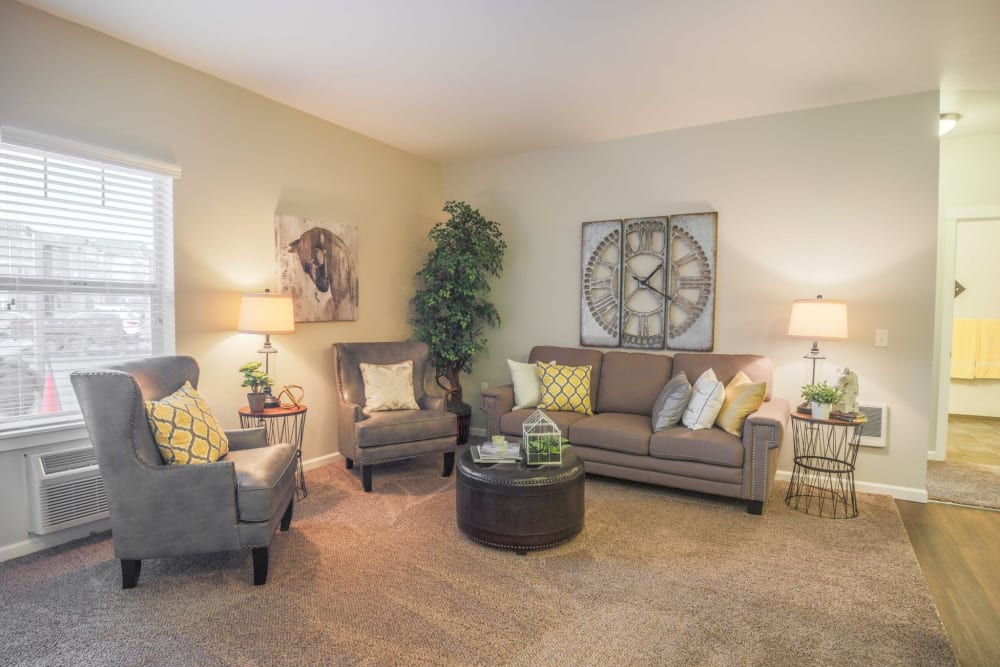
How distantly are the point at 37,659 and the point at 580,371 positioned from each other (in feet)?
11.5

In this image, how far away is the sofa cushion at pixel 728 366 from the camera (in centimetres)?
403

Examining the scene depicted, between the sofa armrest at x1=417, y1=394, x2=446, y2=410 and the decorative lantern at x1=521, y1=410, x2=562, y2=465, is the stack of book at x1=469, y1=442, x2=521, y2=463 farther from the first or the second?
the sofa armrest at x1=417, y1=394, x2=446, y2=410

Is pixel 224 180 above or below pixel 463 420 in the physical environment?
above

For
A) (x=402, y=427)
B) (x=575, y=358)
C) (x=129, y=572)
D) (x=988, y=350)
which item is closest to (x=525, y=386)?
(x=575, y=358)

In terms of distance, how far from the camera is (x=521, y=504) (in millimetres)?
2842

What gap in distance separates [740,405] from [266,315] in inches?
122

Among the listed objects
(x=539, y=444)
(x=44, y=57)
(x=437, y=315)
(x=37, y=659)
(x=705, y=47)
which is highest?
(x=705, y=47)

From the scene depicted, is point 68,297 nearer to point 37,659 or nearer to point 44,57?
point 44,57

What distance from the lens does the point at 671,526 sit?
3.27 meters

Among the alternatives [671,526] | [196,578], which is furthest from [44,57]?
[671,526]

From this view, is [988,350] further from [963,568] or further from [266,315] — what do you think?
[266,315]

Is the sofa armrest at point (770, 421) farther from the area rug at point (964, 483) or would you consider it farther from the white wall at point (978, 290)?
the white wall at point (978, 290)

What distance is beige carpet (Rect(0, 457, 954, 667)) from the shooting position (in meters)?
2.08

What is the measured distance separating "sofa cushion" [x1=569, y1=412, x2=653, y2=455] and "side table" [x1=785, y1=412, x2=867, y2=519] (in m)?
1.00
